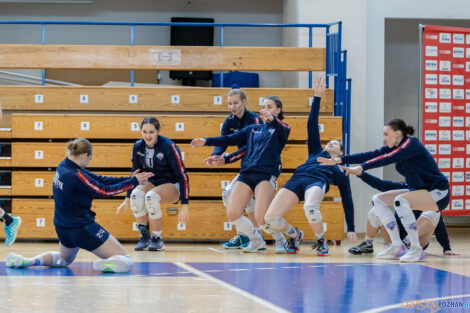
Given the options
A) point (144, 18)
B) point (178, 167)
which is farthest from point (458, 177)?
point (144, 18)

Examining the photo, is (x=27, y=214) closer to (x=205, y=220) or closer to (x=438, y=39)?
(x=205, y=220)

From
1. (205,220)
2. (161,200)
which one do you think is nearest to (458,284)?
(161,200)

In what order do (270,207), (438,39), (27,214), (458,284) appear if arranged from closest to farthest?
(458,284), (270,207), (27,214), (438,39)

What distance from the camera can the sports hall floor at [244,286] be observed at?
11.2ft

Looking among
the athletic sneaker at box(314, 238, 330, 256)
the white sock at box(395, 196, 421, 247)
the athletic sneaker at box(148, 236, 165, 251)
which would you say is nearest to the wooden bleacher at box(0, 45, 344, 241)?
the athletic sneaker at box(148, 236, 165, 251)

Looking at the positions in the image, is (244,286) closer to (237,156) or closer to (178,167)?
(178,167)

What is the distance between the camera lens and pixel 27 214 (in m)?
7.41

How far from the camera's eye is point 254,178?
6.38 meters

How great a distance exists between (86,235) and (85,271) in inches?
11.1

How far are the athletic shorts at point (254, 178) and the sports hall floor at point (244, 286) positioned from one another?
779 mm

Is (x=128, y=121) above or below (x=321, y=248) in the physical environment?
above

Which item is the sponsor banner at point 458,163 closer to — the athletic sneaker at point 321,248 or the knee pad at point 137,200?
the athletic sneaker at point 321,248

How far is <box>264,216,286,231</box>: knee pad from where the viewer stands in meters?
6.14

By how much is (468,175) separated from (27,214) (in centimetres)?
565
